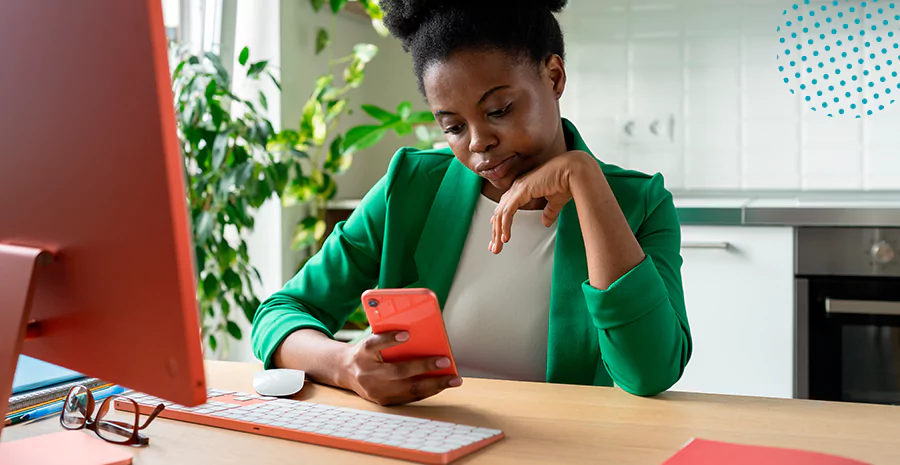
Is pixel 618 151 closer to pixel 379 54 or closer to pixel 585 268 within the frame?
pixel 379 54

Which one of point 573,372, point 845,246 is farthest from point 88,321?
point 845,246

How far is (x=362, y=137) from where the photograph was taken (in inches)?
115

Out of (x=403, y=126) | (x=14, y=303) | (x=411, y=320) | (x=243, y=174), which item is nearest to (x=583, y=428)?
(x=411, y=320)

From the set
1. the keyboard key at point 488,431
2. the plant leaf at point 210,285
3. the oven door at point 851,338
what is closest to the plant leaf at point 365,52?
the plant leaf at point 210,285

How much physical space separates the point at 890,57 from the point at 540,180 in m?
2.40

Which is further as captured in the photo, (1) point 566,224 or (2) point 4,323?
(1) point 566,224

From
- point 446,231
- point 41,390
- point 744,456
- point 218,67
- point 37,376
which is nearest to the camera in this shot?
point 744,456

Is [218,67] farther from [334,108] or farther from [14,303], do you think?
[14,303]

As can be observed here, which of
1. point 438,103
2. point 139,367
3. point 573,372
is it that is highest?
point 438,103

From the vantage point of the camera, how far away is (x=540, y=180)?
121cm

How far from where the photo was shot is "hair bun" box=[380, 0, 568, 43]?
1.28 metres

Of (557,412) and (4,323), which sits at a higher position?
(4,323)

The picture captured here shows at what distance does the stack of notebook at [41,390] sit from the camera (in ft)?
3.21

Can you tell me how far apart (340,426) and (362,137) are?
2.10 meters
